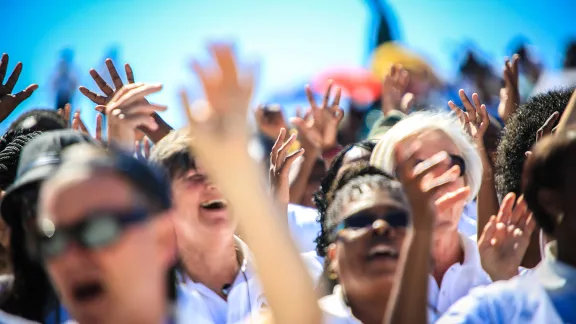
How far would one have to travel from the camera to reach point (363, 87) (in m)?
7.38

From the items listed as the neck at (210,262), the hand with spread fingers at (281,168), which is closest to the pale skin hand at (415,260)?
the neck at (210,262)

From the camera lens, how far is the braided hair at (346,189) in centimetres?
297

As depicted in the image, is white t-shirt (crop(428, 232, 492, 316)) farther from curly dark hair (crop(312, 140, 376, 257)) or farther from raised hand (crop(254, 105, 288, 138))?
raised hand (crop(254, 105, 288, 138))

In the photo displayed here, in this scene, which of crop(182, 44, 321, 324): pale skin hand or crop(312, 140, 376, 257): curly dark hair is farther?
crop(312, 140, 376, 257): curly dark hair

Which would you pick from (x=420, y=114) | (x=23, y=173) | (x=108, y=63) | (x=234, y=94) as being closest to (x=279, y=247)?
(x=234, y=94)

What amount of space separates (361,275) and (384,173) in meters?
0.56

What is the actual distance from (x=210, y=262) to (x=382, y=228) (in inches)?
36.6

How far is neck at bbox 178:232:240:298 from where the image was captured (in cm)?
336

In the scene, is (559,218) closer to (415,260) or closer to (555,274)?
(555,274)

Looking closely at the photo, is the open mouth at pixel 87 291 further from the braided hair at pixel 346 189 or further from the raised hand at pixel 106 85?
the raised hand at pixel 106 85

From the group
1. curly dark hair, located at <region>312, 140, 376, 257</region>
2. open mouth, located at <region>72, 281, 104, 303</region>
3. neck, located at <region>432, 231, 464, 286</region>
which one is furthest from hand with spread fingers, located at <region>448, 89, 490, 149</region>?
open mouth, located at <region>72, 281, 104, 303</region>

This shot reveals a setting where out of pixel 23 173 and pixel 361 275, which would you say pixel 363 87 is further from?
pixel 23 173

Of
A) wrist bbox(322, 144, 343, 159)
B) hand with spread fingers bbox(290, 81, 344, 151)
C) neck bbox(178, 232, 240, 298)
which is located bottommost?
neck bbox(178, 232, 240, 298)

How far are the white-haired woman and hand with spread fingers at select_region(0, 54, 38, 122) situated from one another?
1727 mm
